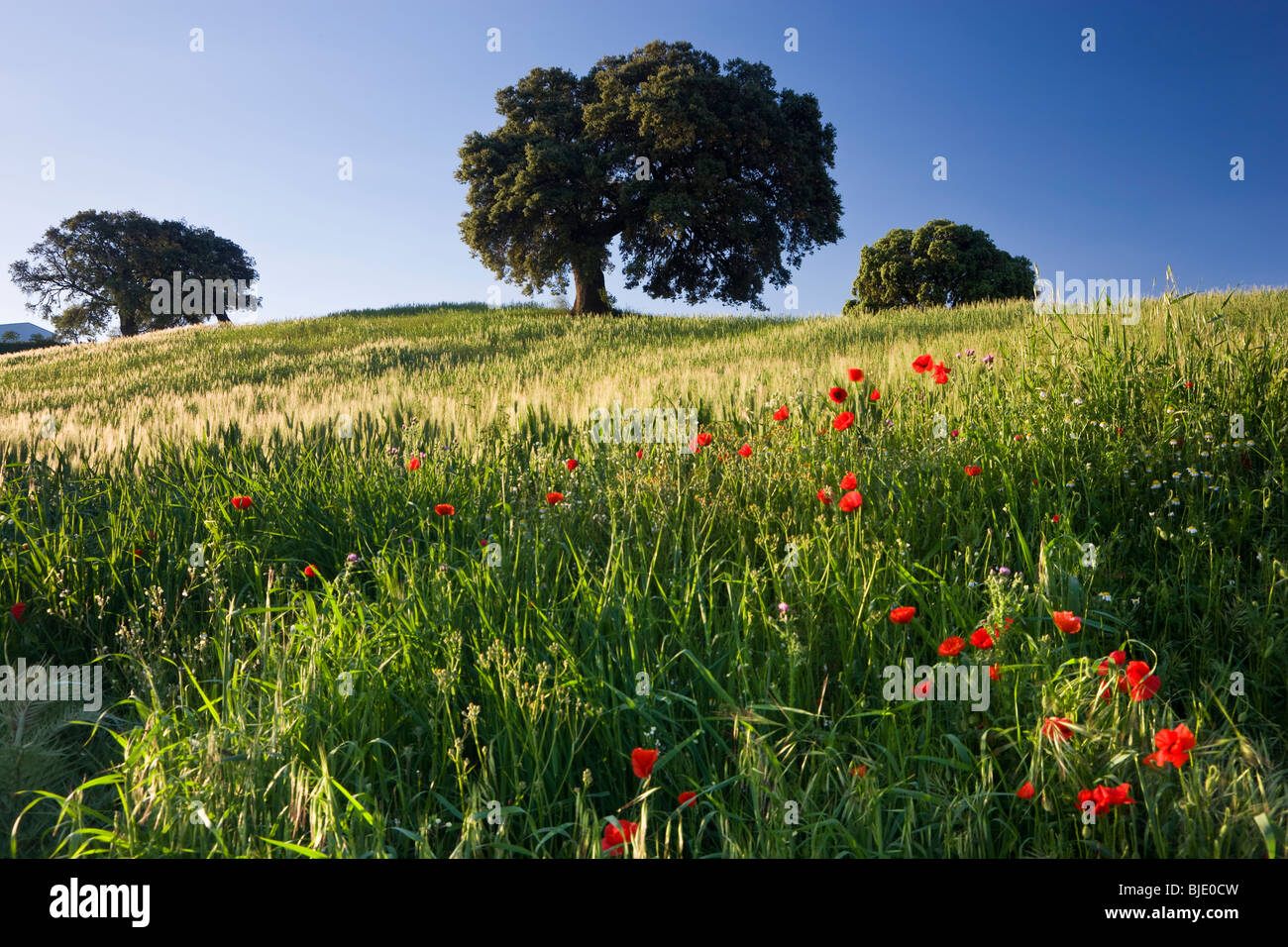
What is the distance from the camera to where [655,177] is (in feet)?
85.7

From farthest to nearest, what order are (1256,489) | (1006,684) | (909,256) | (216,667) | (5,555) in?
(909,256)
(5,555)
(1256,489)
(216,667)
(1006,684)

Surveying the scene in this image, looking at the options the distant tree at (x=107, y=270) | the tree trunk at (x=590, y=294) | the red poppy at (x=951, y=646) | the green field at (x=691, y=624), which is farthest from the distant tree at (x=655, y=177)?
the distant tree at (x=107, y=270)

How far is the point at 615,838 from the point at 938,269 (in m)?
42.8

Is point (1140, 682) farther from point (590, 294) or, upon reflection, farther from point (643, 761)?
point (590, 294)

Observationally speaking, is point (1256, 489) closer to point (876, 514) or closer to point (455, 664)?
point (876, 514)

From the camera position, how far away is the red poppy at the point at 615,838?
1.46 m

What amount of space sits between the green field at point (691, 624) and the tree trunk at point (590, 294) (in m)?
24.3

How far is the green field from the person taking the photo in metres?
1.76

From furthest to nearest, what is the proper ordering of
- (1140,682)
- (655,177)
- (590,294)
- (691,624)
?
(590,294) < (655,177) < (691,624) < (1140,682)

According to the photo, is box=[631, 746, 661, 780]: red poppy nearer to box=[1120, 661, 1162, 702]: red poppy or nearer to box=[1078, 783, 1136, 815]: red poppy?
box=[1078, 783, 1136, 815]: red poppy

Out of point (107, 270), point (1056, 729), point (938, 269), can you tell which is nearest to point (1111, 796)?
point (1056, 729)

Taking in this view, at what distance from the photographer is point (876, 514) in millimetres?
3270

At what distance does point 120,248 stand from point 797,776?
A: 6405 centimetres
